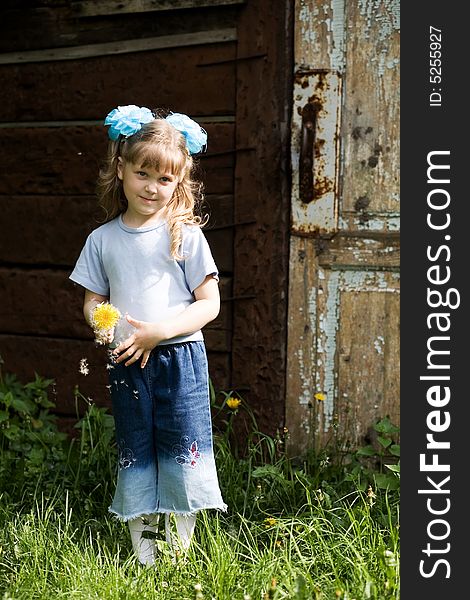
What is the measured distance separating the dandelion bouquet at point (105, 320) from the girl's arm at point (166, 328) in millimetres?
49

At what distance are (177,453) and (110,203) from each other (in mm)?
871

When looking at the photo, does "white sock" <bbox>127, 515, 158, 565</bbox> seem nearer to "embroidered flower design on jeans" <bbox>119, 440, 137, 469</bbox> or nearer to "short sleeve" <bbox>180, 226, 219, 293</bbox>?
"embroidered flower design on jeans" <bbox>119, 440, 137, 469</bbox>

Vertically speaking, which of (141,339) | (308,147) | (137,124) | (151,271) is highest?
(308,147)

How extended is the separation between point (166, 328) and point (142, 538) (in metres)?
0.73

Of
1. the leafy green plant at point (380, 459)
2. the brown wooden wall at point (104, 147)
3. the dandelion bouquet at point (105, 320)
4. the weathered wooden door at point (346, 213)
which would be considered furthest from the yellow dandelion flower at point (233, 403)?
the dandelion bouquet at point (105, 320)

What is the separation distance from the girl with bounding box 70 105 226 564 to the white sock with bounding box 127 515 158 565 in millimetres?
15

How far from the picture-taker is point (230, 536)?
9.79 ft

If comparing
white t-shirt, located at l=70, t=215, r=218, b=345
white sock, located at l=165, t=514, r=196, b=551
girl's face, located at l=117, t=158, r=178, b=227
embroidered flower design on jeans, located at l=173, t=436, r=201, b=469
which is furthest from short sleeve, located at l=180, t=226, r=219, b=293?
white sock, located at l=165, t=514, r=196, b=551

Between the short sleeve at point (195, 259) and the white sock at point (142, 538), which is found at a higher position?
→ the short sleeve at point (195, 259)

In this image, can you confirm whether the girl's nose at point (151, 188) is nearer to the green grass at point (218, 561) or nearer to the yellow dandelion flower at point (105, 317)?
the yellow dandelion flower at point (105, 317)

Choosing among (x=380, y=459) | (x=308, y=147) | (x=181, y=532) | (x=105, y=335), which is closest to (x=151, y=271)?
(x=105, y=335)

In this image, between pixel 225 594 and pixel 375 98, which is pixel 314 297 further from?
pixel 225 594

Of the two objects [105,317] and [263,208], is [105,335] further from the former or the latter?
[263,208]

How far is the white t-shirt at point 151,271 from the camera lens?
283 centimetres
